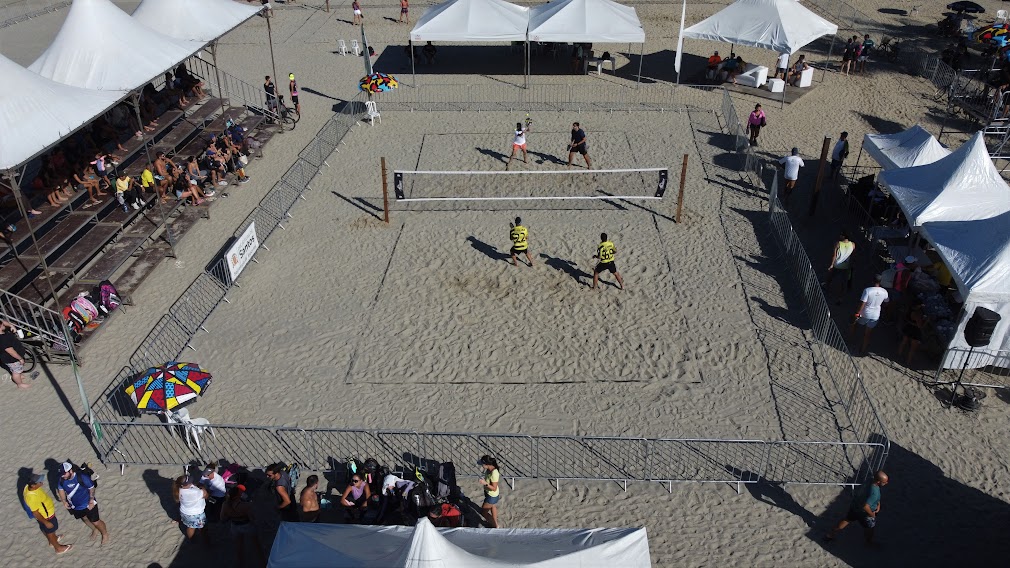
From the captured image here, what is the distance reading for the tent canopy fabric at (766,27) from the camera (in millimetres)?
25719

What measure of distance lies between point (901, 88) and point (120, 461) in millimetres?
27037

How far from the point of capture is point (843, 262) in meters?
15.6

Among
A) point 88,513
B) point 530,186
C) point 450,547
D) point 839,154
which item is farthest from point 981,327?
point 88,513

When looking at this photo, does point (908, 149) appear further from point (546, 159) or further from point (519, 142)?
point (519, 142)

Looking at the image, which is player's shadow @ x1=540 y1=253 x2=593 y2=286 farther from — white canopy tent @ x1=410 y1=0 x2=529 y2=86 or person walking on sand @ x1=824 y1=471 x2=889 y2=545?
white canopy tent @ x1=410 y1=0 x2=529 y2=86

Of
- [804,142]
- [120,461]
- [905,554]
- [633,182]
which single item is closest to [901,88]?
[804,142]

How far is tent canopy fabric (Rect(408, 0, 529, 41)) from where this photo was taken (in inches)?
1053

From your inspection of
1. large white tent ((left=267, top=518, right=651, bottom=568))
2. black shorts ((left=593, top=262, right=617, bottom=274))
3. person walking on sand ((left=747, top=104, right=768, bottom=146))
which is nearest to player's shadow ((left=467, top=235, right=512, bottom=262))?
black shorts ((left=593, top=262, right=617, bottom=274))

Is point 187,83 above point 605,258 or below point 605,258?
above

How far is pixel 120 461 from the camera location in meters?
12.0

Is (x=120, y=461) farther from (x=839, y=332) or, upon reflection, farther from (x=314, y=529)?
(x=839, y=332)

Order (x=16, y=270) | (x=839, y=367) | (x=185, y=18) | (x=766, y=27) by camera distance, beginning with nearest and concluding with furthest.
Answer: (x=839, y=367)
(x=16, y=270)
(x=185, y=18)
(x=766, y=27)

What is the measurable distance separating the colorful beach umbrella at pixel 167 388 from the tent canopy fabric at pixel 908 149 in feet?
50.4

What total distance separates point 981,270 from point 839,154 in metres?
7.65
